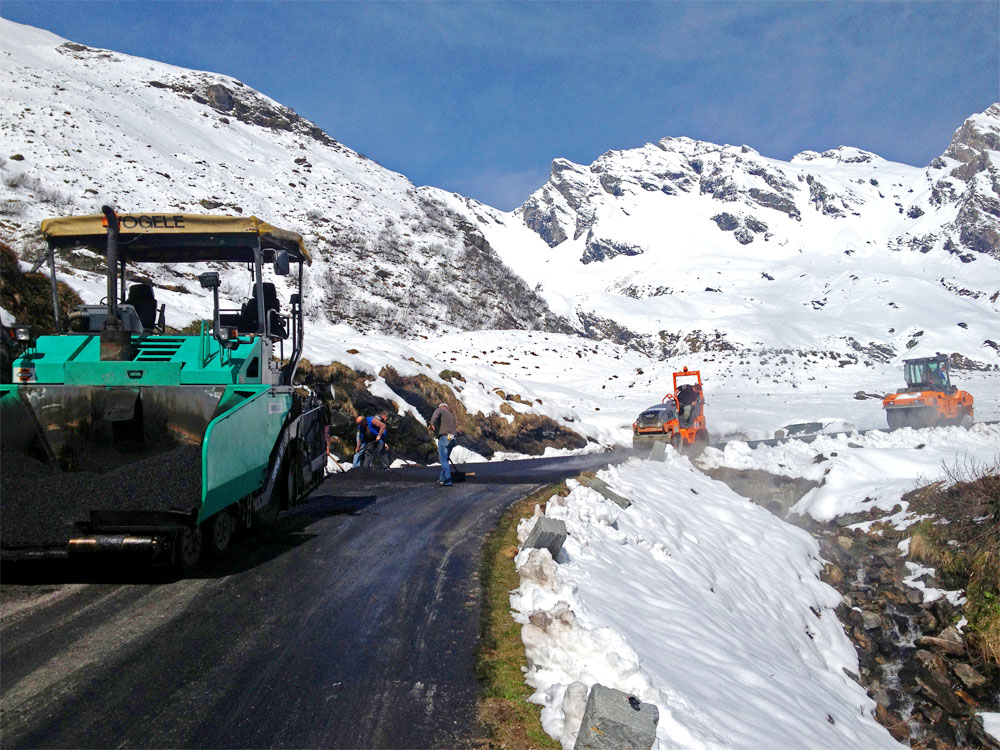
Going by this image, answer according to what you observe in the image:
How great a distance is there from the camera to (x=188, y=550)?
19.5 feet

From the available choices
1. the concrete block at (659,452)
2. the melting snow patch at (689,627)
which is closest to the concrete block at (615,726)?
the melting snow patch at (689,627)

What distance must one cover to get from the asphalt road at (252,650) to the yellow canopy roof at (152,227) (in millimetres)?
3643

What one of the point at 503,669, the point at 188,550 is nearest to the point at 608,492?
the point at 503,669

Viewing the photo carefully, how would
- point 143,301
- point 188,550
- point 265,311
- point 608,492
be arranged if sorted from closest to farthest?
point 188,550 < point 265,311 < point 143,301 < point 608,492

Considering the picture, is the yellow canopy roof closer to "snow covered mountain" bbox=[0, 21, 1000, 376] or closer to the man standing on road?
"snow covered mountain" bbox=[0, 21, 1000, 376]

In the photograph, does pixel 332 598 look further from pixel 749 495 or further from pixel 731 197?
pixel 731 197

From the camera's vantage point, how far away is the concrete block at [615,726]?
344 centimetres

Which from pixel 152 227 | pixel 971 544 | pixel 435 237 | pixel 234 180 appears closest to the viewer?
pixel 152 227

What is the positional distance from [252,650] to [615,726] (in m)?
2.64

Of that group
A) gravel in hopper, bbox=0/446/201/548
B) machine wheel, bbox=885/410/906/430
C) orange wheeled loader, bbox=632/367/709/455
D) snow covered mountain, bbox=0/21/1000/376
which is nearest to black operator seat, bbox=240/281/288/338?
snow covered mountain, bbox=0/21/1000/376

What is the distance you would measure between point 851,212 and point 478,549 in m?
162

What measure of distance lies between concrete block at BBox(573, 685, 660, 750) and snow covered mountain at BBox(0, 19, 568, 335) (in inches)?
1016

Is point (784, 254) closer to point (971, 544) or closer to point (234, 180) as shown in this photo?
point (234, 180)

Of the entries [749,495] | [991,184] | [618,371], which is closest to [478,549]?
[749,495]
